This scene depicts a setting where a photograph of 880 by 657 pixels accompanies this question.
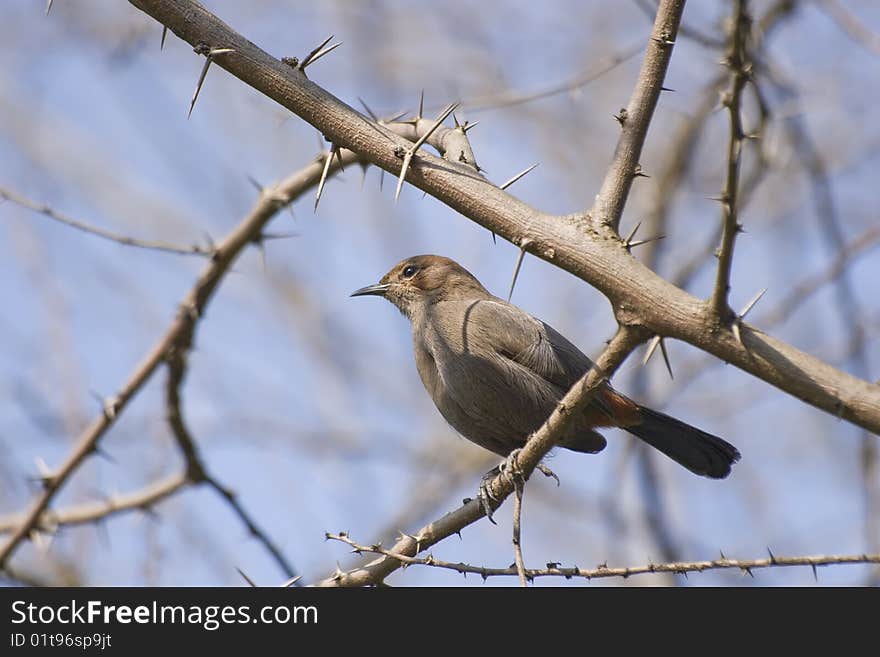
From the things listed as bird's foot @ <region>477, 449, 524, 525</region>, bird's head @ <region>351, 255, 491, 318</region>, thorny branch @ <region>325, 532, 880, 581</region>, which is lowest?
thorny branch @ <region>325, 532, 880, 581</region>

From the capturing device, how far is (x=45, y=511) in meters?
5.04

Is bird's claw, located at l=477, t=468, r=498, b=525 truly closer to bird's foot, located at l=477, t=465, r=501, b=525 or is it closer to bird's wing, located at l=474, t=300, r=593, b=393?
bird's foot, located at l=477, t=465, r=501, b=525

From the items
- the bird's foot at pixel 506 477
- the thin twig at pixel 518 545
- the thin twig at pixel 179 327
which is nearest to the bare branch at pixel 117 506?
the thin twig at pixel 179 327

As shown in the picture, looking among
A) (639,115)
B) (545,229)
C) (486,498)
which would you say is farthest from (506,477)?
(639,115)

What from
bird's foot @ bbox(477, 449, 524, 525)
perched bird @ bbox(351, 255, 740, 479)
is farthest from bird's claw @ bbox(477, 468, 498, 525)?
perched bird @ bbox(351, 255, 740, 479)

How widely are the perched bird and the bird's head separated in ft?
0.90

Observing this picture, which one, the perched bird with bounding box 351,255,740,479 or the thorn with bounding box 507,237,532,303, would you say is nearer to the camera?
the thorn with bounding box 507,237,532,303

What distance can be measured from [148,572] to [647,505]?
147 inches

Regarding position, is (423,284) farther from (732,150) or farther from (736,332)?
(732,150)

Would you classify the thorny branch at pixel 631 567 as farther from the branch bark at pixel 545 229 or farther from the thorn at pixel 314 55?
the thorn at pixel 314 55

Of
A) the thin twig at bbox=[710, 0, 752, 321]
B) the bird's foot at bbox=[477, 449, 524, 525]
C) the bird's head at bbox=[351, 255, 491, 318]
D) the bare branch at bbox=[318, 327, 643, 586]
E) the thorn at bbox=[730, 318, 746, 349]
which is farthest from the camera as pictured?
the bird's head at bbox=[351, 255, 491, 318]

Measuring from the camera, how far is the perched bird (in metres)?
4.78

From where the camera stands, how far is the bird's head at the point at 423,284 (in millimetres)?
5777

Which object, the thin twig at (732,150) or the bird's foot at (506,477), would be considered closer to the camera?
the thin twig at (732,150)
